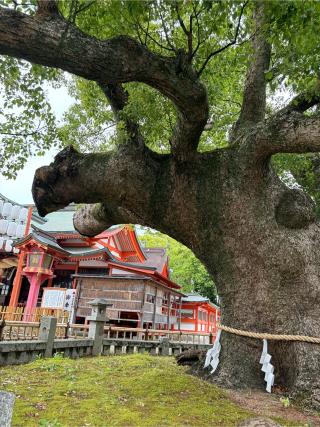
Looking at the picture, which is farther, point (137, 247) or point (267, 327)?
point (137, 247)

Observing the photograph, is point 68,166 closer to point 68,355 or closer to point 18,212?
point 68,355

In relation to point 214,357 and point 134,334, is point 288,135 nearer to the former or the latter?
point 214,357

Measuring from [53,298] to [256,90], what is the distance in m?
13.5

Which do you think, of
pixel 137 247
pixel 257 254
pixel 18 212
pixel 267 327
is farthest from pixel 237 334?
pixel 137 247

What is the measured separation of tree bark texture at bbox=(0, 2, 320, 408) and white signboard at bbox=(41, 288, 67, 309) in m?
11.2

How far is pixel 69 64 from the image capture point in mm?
4023

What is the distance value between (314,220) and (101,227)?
4113mm

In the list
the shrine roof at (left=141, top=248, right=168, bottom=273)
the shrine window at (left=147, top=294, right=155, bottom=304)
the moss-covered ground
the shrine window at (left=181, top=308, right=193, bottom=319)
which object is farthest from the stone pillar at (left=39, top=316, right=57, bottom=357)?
the shrine window at (left=181, top=308, right=193, bottom=319)

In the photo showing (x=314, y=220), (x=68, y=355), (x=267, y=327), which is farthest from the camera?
(x=68, y=355)

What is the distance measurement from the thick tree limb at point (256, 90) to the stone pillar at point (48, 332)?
243 inches

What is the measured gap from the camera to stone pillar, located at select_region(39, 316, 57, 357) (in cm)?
877

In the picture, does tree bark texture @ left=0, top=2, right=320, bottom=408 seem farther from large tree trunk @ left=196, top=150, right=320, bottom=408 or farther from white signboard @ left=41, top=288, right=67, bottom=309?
white signboard @ left=41, top=288, right=67, bottom=309

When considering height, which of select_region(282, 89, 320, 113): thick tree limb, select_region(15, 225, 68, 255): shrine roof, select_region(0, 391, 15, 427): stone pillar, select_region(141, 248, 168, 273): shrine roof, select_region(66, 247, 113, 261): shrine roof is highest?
select_region(141, 248, 168, 273): shrine roof

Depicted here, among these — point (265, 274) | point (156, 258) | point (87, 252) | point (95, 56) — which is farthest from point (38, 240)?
point (95, 56)
